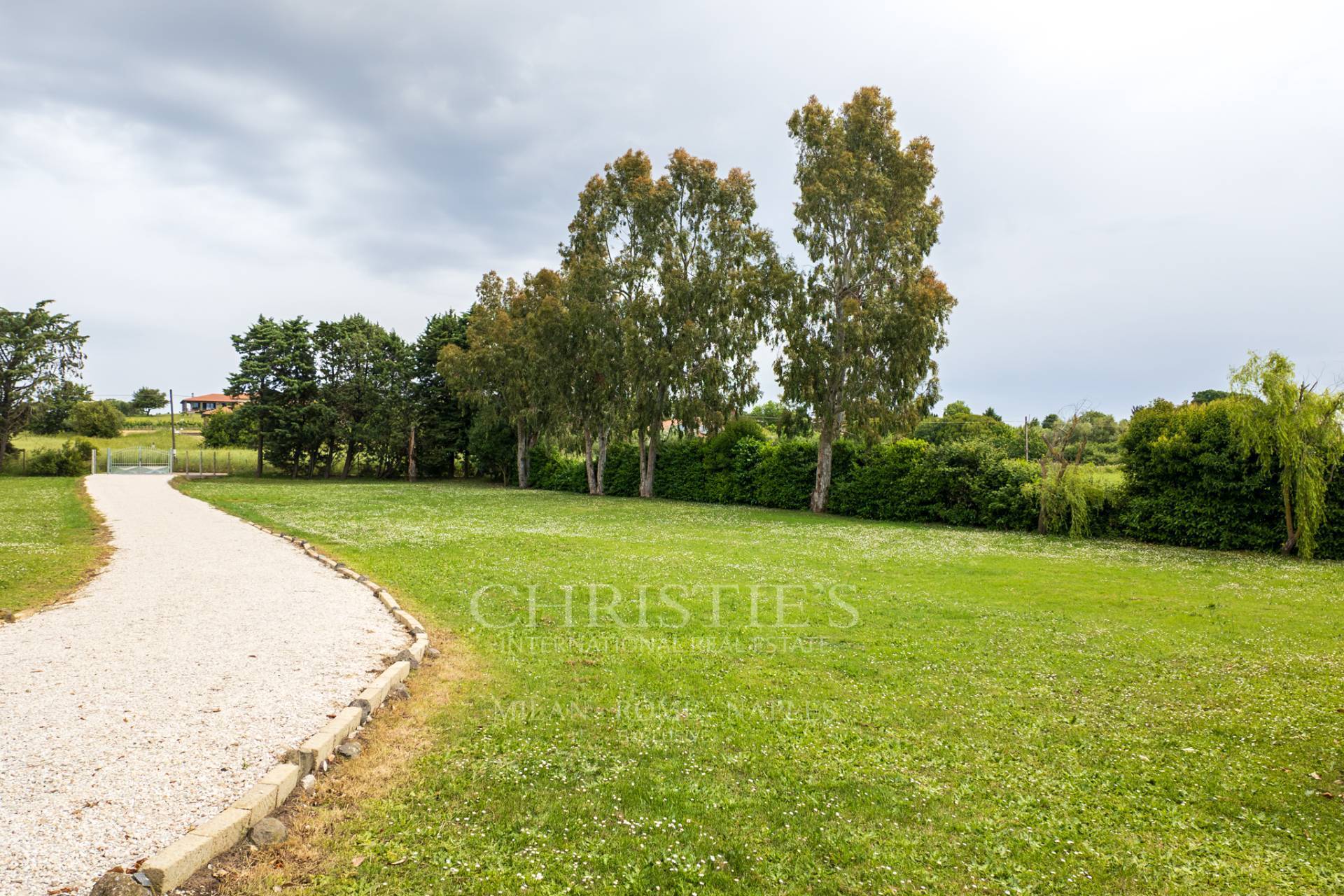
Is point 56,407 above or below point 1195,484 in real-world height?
above

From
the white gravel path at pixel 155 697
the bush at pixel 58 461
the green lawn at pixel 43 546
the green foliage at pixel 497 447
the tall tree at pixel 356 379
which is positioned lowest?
the green lawn at pixel 43 546

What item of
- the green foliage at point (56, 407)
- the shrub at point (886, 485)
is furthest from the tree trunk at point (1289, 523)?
the green foliage at point (56, 407)

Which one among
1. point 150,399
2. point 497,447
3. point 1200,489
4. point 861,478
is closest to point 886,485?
point 861,478

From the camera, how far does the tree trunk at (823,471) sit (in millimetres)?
28688

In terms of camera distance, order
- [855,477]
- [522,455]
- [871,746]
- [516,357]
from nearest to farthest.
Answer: [871,746] → [855,477] → [516,357] → [522,455]

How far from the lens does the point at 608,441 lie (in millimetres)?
40094

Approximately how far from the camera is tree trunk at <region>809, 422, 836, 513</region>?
28688mm

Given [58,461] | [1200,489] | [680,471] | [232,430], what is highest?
[232,430]

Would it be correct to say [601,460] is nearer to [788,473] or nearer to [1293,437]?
[788,473]

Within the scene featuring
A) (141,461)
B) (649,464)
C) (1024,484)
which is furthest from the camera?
(141,461)

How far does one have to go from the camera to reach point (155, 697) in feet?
19.2

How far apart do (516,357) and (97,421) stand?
4837 centimetres

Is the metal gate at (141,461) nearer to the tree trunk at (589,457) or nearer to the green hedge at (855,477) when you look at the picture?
the tree trunk at (589,457)

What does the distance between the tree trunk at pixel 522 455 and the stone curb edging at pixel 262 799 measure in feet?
126
